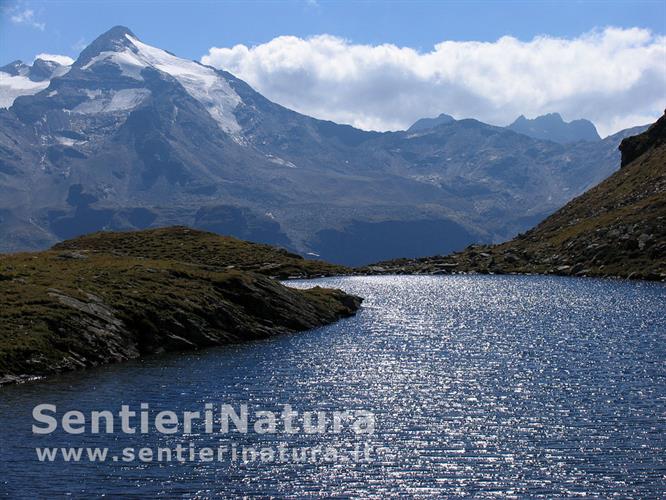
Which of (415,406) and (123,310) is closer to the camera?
(415,406)

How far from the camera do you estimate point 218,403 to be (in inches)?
2066

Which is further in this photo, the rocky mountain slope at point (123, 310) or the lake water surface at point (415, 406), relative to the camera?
the rocky mountain slope at point (123, 310)

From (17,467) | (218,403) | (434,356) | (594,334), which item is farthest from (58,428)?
(594,334)

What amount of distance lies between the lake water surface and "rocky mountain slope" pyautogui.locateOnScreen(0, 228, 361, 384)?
3.76 meters

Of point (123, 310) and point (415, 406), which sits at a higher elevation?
point (123, 310)

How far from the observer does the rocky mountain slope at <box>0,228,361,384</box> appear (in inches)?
2562

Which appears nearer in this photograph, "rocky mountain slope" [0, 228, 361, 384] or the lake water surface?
the lake water surface

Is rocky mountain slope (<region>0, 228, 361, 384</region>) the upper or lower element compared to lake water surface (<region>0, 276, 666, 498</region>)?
upper

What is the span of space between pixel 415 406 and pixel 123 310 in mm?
39697

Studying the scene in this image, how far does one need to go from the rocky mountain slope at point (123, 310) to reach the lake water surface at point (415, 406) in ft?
12.3

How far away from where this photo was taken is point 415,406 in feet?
169

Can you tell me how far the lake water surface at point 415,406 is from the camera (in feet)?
→ 120

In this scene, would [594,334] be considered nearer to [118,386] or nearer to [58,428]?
[118,386]

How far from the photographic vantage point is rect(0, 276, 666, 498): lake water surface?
36.6m
